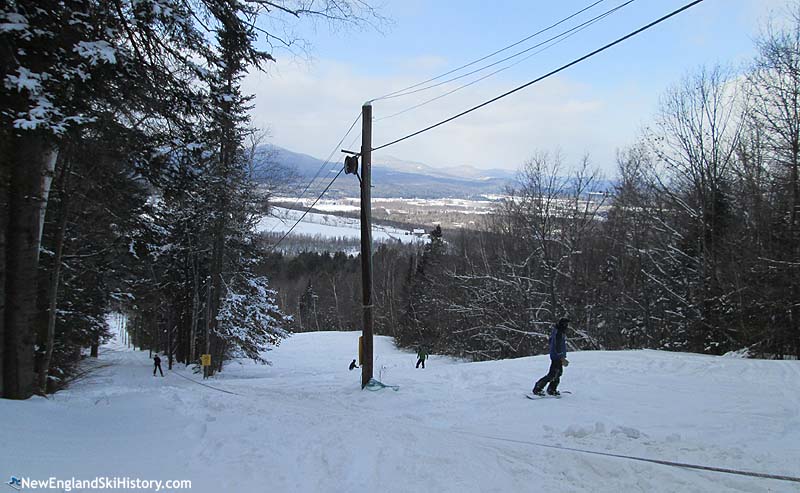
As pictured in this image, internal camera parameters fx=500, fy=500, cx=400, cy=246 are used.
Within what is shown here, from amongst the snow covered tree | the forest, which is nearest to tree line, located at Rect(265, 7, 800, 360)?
the forest

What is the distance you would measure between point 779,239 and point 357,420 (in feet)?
65.8

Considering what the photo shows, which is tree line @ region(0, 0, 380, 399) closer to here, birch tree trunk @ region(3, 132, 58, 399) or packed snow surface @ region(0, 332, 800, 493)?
birch tree trunk @ region(3, 132, 58, 399)

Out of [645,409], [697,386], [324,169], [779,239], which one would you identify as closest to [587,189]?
[779,239]

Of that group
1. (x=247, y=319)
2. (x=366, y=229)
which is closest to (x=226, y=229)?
(x=247, y=319)

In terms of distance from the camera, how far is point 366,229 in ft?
42.1

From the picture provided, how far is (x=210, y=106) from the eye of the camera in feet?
28.5

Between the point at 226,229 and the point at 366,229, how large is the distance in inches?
484

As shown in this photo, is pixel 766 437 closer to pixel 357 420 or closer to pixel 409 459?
pixel 409 459

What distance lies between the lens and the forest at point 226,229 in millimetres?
7316

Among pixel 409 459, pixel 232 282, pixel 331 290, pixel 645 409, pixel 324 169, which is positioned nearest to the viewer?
pixel 409 459

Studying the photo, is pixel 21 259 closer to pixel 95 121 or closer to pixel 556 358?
pixel 95 121

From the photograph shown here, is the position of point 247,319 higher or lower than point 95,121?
lower

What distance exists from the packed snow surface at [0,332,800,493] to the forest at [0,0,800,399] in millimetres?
2843

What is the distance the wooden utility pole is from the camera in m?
12.6
